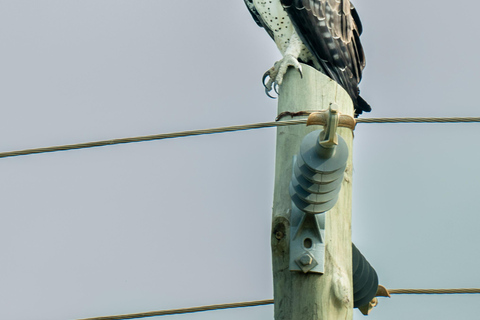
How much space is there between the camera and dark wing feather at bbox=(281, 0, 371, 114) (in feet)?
22.1

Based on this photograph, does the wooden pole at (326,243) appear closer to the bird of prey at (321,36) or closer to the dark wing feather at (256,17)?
the bird of prey at (321,36)

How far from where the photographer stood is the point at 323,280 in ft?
12.6

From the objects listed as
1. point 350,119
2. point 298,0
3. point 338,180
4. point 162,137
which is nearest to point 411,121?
point 350,119

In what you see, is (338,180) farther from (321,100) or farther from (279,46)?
(279,46)

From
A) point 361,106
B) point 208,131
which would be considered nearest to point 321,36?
point 361,106

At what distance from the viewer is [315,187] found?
3756mm

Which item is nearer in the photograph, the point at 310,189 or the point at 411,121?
the point at 310,189

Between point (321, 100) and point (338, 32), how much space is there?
2931 millimetres

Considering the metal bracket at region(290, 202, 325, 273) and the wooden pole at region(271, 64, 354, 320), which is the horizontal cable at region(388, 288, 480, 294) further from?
the metal bracket at region(290, 202, 325, 273)

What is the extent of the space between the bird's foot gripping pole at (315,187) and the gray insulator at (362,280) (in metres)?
0.31

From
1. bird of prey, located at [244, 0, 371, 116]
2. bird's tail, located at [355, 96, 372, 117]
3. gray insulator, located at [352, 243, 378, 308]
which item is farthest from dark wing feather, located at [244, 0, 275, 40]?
gray insulator, located at [352, 243, 378, 308]

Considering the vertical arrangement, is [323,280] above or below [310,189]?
below

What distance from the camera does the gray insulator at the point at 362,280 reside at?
4.11m

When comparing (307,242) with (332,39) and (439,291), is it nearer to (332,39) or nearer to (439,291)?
(439,291)
